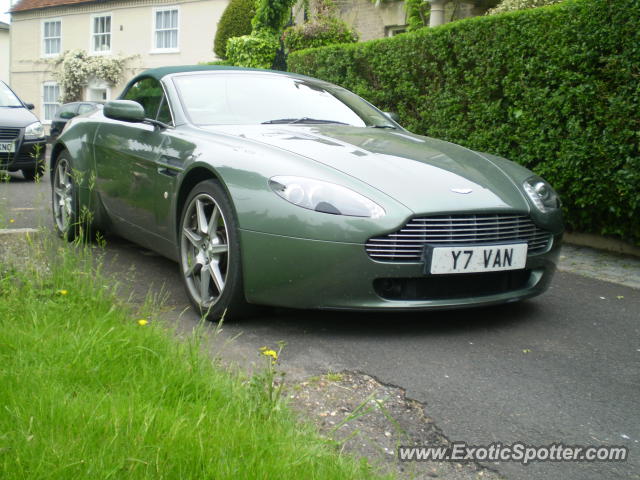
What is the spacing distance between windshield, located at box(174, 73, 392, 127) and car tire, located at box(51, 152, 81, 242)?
138 cm

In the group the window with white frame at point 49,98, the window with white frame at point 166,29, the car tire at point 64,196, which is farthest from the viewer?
the window with white frame at point 49,98

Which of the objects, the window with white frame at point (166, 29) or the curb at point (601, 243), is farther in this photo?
the window with white frame at point (166, 29)

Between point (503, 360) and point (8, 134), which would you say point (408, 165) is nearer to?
point (503, 360)

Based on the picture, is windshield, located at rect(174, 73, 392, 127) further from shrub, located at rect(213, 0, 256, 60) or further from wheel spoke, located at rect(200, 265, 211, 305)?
shrub, located at rect(213, 0, 256, 60)

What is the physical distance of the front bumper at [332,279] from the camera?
353 cm

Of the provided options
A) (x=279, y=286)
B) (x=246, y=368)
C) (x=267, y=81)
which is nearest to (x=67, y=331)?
(x=246, y=368)

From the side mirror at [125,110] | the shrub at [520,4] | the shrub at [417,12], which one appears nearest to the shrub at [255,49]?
the shrub at [417,12]

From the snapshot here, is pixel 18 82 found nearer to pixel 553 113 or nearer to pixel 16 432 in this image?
pixel 553 113

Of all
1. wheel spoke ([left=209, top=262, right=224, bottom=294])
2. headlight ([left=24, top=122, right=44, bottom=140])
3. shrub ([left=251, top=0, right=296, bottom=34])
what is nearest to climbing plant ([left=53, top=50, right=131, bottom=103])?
shrub ([left=251, top=0, right=296, bottom=34])

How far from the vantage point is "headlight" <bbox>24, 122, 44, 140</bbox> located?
11352mm

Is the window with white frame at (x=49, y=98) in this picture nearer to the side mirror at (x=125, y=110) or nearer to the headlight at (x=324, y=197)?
the side mirror at (x=125, y=110)

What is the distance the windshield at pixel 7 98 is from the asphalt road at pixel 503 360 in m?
8.39

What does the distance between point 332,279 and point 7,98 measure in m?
10.3

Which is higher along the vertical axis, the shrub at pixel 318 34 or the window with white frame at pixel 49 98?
the shrub at pixel 318 34
